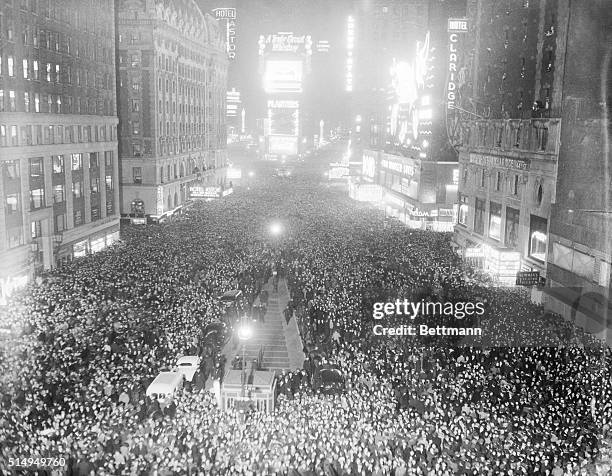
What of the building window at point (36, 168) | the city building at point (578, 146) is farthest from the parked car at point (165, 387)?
the building window at point (36, 168)

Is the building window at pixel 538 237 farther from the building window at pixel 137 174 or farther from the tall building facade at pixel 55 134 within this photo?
the building window at pixel 137 174

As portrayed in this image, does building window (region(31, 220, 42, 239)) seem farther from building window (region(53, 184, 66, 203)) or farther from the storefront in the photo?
the storefront

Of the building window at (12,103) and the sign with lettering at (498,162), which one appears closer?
the building window at (12,103)

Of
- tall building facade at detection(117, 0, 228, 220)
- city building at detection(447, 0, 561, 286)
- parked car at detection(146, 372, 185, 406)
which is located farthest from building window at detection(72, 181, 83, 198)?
parked car at detection(146, 372, 185, 406)

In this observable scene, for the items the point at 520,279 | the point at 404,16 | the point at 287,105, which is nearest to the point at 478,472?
the point at 520,279

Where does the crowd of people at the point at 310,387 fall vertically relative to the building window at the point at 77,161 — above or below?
below
